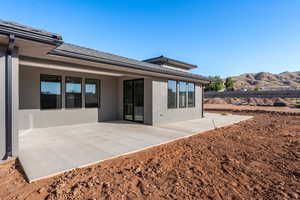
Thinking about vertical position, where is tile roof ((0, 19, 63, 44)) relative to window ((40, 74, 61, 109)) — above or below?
above

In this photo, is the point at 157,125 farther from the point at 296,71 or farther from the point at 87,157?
the point at 296,71

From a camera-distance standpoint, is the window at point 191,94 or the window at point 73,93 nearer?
the window at point 73,93

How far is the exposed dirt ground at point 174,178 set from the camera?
2.10 metres

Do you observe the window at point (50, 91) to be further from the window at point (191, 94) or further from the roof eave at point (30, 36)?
the window at point (191, 94)

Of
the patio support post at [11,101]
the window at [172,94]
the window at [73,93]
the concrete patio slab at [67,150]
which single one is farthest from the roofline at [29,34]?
the window at [172,94]

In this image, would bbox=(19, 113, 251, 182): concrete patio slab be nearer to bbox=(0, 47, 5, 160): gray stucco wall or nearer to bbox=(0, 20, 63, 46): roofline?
bbox=(0, 47, 5, 160): gray stucco wall

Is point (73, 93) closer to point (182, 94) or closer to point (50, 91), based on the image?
point (50, 91)

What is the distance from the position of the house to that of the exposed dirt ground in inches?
76.5

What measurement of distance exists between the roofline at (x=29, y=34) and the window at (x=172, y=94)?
20.0 feet

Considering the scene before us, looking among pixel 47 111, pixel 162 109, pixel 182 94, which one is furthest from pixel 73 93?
pixel 182 94

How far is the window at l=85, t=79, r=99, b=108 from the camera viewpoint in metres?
7.48

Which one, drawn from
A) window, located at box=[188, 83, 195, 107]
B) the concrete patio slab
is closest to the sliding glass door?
the concrete patio slab

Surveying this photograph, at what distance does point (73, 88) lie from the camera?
278 inches

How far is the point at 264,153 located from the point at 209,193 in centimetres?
289
